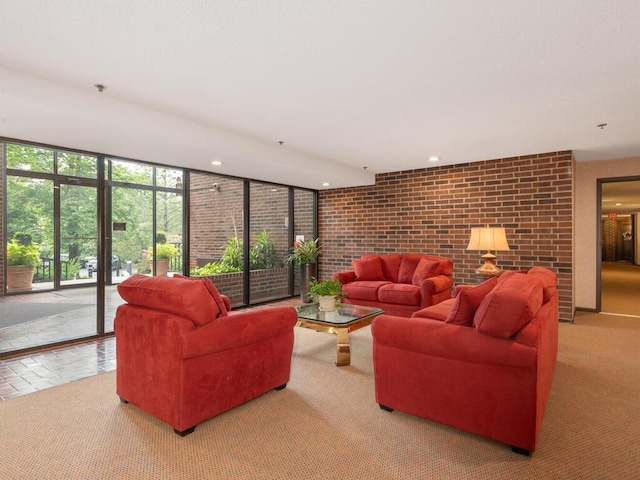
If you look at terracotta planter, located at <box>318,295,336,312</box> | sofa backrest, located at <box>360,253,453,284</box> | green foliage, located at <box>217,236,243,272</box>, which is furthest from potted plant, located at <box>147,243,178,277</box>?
sofa backrest, located at <box>360,253,453,284</box>

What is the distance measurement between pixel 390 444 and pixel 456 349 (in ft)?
2.19

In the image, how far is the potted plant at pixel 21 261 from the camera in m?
3.80

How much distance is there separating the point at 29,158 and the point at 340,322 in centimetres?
371

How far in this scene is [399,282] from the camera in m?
5.46

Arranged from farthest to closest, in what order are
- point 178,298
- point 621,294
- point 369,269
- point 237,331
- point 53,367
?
point 621,294
point 369,269
point 53,367
point 237,331
point 178,298

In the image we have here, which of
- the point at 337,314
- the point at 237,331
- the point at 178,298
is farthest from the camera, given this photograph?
the point at 337,314

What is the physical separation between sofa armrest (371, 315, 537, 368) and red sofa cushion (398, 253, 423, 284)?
3.07m

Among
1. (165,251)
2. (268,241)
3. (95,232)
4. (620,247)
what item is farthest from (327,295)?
(620,247)

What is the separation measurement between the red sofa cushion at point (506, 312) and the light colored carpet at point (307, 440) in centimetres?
69

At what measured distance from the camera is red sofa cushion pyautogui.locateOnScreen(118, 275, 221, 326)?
217cm

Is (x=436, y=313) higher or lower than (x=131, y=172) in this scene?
lower

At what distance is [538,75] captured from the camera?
2680mm

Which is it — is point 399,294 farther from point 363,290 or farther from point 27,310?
point 27,310

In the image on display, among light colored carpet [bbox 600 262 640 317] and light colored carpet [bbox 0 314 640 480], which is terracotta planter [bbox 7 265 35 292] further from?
light colored carpet [bbox 600 262 640 317]
